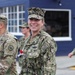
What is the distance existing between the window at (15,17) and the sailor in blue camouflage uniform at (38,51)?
14525mm

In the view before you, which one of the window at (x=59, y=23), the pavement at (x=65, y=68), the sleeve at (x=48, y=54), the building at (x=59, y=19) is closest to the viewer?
the sleeve at (x=48, y=54)

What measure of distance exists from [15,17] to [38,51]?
1564 centimetres

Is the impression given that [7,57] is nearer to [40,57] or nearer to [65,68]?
[40,57]

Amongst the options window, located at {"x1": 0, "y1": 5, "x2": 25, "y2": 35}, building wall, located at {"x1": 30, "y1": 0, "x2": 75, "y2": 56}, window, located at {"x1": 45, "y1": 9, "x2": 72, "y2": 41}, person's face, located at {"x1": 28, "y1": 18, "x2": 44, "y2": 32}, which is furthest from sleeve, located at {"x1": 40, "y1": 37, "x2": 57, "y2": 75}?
window, located at {"x1": 0, "y1": 5, "x2": 25, "y2": 35}

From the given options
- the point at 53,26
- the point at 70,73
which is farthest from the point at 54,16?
the point at 70,73

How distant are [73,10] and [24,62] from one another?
14939 mm

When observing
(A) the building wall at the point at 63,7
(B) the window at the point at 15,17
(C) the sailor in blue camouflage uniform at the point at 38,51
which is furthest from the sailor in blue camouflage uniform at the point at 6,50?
(B) the window at the point at 15,17

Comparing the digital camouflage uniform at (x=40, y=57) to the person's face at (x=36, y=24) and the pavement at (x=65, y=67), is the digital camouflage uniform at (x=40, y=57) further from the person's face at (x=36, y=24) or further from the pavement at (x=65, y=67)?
the pavement at (x=65, y=67)

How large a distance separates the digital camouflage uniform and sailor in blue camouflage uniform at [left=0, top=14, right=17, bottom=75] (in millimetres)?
161

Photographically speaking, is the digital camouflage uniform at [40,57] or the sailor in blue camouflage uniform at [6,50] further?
the sailor in blue camouflage uniform at [6,50]

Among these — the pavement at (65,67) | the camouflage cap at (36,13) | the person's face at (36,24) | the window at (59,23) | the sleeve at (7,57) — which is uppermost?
the camouflage cap at (36,13)

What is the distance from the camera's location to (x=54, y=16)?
60.4 ft

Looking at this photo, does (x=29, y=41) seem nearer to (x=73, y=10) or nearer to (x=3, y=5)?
(x=73, y=10)

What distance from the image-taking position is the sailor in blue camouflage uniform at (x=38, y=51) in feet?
13.1
